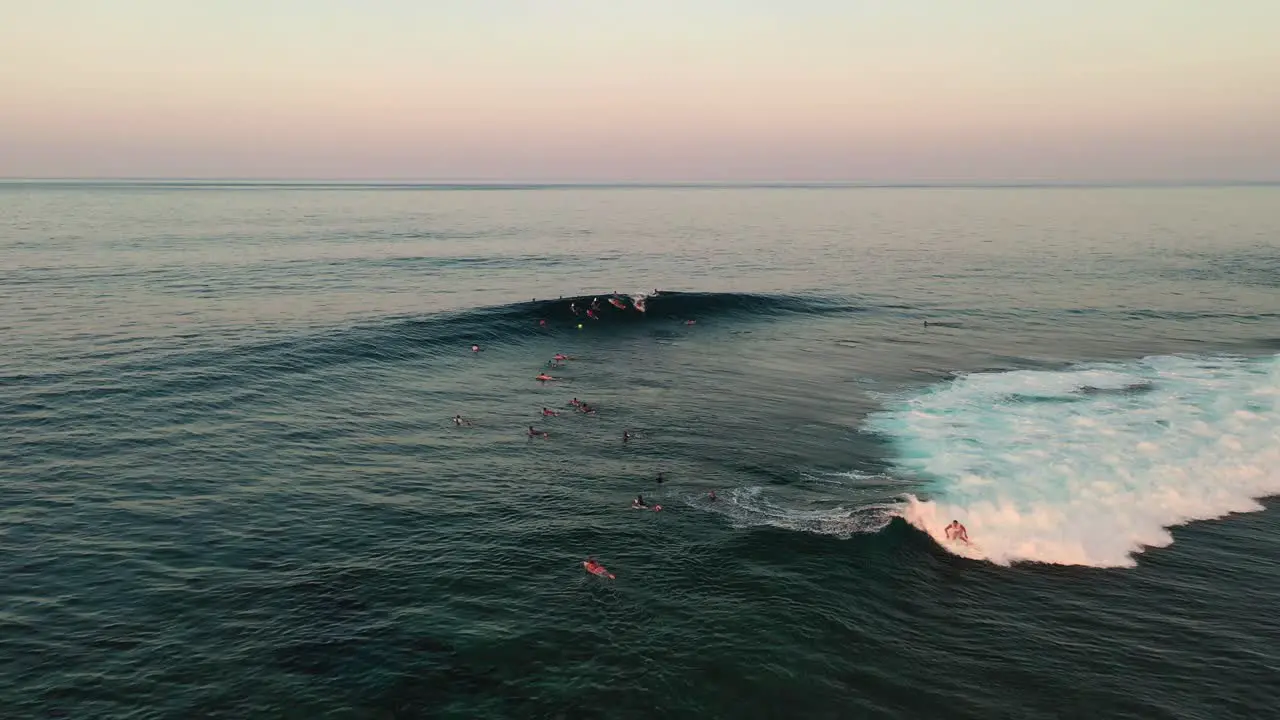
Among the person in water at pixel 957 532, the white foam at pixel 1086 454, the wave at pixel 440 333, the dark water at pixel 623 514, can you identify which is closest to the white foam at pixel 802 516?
the dark water at pixel 623 514

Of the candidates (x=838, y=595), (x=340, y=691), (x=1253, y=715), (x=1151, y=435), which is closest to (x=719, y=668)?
(x=838, y=595)

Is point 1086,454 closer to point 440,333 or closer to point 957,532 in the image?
point 957,532

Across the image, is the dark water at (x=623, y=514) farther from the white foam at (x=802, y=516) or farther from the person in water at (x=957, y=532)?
the person in water at (x=957, y=532)

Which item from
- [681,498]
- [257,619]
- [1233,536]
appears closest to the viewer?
[257,619]

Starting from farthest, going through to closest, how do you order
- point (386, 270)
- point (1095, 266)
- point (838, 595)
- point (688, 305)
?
point (1095, 266)
point (386, 270)
point (688, 305)
point (838, 595)

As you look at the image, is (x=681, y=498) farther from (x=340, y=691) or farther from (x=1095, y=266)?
(x=1095, y=266)

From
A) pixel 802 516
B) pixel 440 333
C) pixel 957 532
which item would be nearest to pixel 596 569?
pixel 802 516
